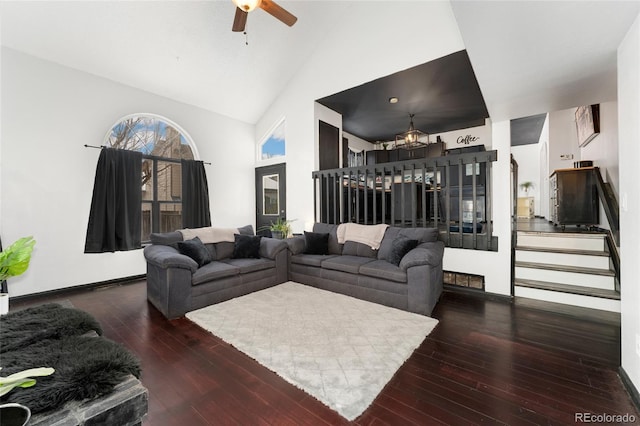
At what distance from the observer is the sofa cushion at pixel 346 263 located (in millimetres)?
3554

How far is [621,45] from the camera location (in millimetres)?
1929

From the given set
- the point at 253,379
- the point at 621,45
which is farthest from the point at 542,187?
the point at 253,379

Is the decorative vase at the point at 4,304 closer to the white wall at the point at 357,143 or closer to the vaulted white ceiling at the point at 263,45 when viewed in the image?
the vaulted white ceiling at the point at 263,45

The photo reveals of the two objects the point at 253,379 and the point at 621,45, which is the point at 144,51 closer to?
the point at 253,379

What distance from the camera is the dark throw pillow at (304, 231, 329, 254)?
4.33 metres

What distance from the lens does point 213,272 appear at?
3.26 meters

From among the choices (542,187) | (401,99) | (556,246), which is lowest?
(556,246)

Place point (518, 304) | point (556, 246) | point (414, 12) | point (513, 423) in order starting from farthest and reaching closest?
point (414, 12) → point (556, 246) → point (518, 304) → point (513, 423)

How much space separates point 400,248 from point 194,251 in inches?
105

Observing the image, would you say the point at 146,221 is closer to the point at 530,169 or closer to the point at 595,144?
the point at 595,144

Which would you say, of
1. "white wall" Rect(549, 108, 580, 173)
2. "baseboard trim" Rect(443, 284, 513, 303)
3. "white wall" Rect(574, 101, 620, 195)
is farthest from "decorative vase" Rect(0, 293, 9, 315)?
"white wall" Rect(549, 108, 580, 173)

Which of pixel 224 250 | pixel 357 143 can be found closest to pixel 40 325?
pixel 224 250

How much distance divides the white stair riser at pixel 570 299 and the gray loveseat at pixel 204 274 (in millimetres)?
3326

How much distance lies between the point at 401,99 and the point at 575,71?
3.38 m
